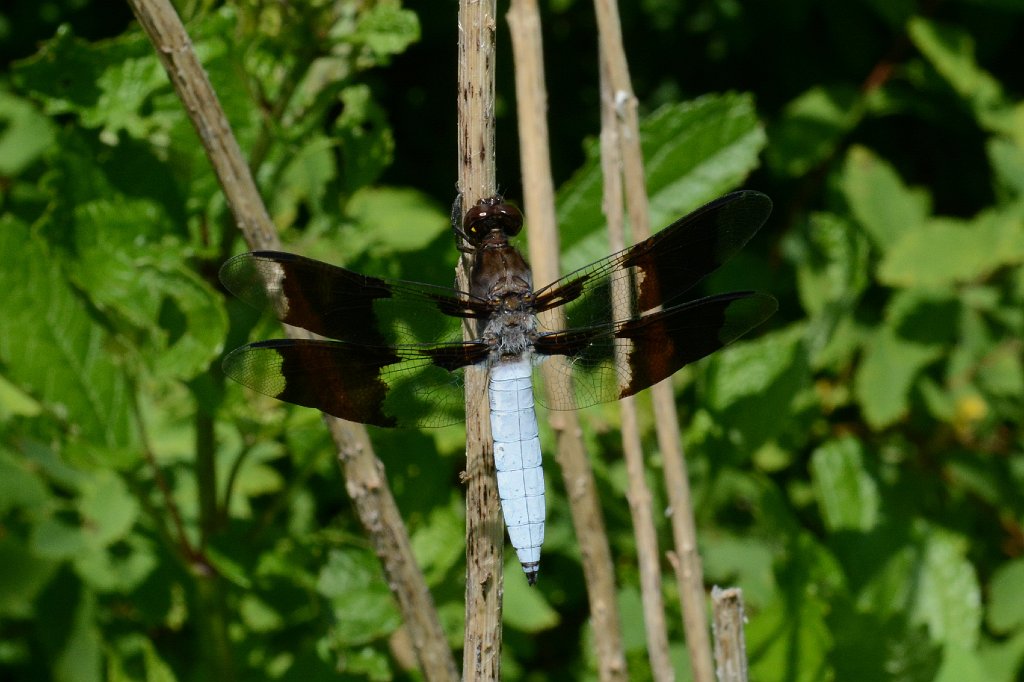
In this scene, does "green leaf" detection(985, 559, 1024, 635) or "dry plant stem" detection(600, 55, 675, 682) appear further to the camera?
"green leaf" detection(985, 559, 1024, 635)

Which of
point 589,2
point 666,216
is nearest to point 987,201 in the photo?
point 589,2

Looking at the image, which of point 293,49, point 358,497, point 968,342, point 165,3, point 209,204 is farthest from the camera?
point 968,342

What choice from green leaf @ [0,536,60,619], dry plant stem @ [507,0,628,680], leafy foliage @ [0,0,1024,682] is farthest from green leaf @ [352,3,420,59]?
green leaf @ [0,536,60,619]

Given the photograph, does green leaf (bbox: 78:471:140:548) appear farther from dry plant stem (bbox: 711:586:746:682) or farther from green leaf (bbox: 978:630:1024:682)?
green leaf (bbox: 978:630:1024:682)

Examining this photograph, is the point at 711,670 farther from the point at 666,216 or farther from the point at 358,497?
the point at 666,216

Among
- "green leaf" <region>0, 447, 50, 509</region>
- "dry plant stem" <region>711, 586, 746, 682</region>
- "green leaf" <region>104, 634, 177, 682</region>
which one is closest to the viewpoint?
"dry plant stem" <region>711, 586, 746, 682</region>

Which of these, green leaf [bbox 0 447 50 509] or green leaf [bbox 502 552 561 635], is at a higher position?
green leaf [bbox 0 447 50 509]
